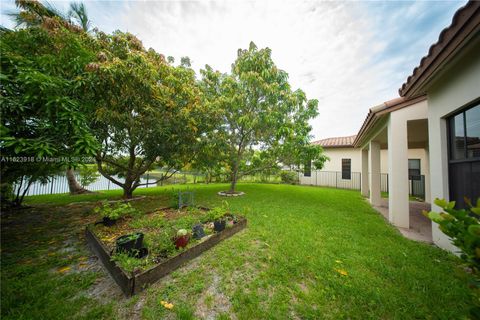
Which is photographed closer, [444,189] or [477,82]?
[477,82]

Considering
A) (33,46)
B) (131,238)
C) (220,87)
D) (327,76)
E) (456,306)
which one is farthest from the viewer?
(327,76)

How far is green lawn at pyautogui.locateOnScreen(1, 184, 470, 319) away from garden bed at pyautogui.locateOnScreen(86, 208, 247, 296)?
0.46ft

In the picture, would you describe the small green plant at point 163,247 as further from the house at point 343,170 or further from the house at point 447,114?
the house at point 343,170

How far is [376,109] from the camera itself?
14.6 feet

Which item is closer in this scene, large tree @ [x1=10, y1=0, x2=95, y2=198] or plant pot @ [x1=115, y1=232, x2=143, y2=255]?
plant pot @ [x1=115, y1=232, x2=143, y2=255]

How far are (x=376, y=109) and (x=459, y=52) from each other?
2.21m

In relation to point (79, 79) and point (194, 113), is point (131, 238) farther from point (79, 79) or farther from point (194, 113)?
point (194, 113)

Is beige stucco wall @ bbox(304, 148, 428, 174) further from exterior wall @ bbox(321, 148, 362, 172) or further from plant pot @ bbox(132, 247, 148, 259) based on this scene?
plant pot @ bbox(132, 247, 148, 259)

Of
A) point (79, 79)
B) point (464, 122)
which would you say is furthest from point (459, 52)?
point (79, 79)

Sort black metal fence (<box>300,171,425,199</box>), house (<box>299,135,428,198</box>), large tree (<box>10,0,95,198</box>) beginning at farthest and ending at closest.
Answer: house (<box>299,135,428,198</box>) < black metal fence (<box>300,171,425,199</box>) < large tree (<box>10,0,95,198</box>)

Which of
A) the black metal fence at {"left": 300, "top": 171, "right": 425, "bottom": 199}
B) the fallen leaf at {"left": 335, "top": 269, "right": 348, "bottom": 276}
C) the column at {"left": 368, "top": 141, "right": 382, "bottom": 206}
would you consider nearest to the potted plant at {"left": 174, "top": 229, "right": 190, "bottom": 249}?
the fallen leaf at {"left": 335, "top": 269, "right": 348, "bottom": 276}

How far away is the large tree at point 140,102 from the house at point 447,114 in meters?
5.44

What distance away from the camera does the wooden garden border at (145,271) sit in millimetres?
2074

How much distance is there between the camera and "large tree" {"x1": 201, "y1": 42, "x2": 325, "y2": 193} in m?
6.77
